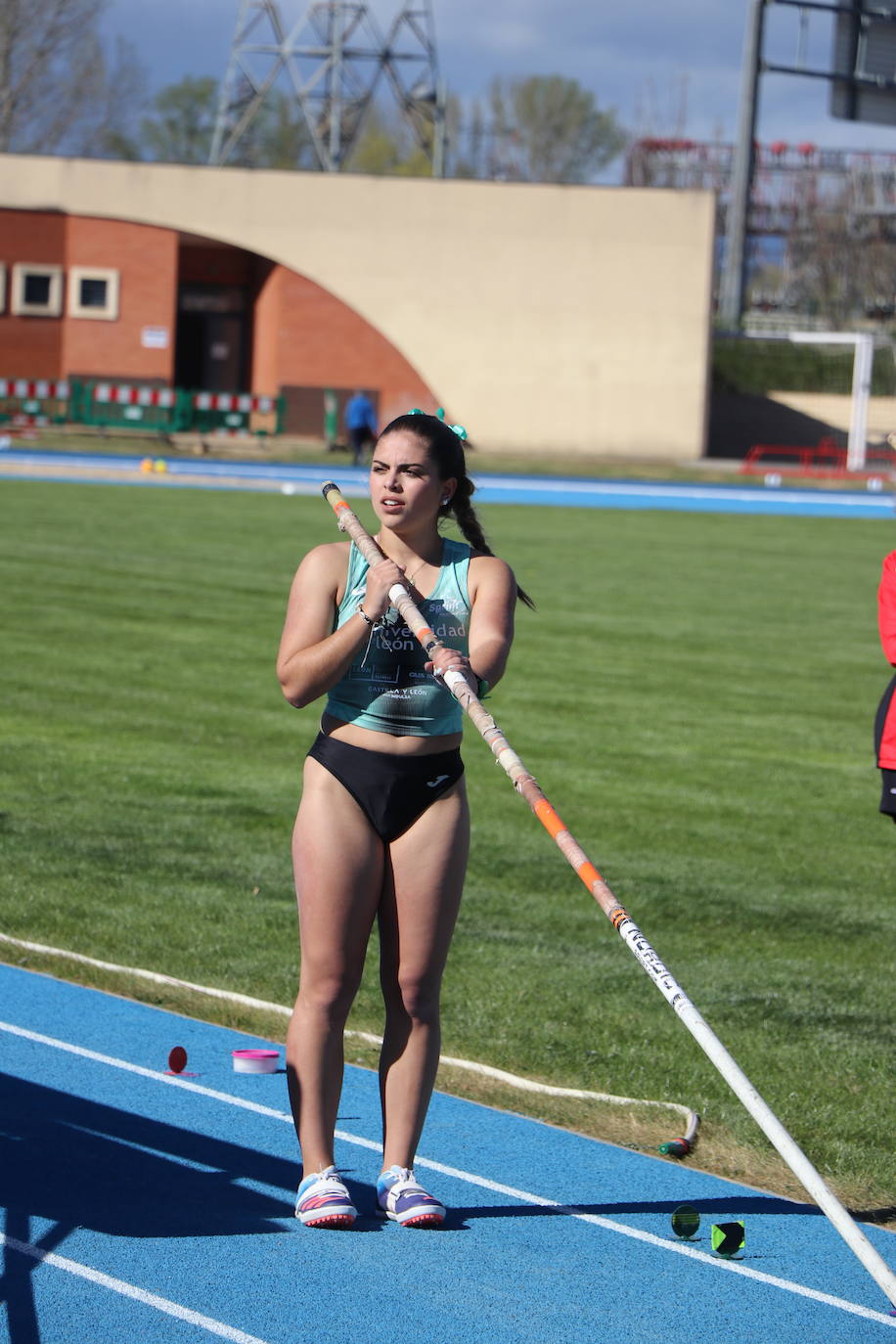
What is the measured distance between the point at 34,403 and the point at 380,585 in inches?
1737

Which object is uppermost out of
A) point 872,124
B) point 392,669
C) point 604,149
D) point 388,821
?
point 604,149

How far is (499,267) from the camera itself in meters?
48.5

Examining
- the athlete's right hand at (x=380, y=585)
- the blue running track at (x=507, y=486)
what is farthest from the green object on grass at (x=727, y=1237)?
the blue running track at (x=507, y=486)

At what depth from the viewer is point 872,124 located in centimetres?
1422

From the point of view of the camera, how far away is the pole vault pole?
12.0 feet

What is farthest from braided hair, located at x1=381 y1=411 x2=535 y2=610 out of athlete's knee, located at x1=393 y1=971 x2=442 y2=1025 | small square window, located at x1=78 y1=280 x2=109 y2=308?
small square window, located at x1=78 y1=280 x2=109 y2=308

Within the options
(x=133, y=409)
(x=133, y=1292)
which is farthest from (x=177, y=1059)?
(x=133, y=409)

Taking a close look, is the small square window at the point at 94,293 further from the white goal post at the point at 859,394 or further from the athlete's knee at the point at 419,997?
the athlete's knee at the point at 419,997

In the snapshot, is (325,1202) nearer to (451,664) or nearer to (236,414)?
(451,664)

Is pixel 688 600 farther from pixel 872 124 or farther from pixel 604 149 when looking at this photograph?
pixel 604 149

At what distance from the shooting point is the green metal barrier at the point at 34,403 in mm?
46125

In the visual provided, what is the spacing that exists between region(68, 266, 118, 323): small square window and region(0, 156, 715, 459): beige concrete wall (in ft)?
5.37

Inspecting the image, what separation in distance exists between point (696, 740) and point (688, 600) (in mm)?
7835

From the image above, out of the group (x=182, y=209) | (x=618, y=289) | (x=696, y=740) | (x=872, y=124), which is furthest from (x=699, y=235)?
Result: (x=696, y=740)
